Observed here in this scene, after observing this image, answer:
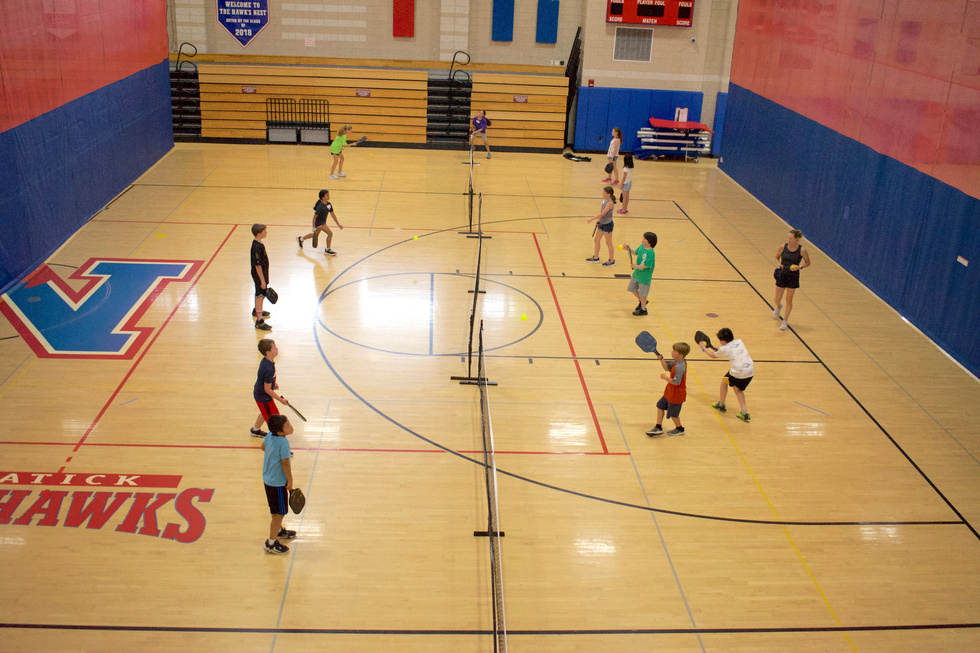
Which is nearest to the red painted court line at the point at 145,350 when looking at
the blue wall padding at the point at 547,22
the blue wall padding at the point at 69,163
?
the blue wall padding at the point at 69,163

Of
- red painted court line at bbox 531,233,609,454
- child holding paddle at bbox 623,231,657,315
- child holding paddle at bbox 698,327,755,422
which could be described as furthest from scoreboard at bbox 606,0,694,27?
child holding paddle at bbox 698,327,755,422

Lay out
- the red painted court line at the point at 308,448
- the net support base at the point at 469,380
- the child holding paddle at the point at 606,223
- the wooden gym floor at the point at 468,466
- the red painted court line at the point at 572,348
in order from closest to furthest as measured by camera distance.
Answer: the wooden gym floor at the point at 468,466, the red painted court line at the point at 308,448, the red painted court line at the point at 572,348, the net support base at the point at 469,380, the child holding paddle at the point at 606,223

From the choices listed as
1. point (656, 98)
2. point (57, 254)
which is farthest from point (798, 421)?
point (656, 98)

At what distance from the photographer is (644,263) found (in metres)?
14.0

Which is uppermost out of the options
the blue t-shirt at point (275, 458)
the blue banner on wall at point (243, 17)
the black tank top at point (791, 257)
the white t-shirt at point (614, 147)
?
the blue banner on wall at point (243, 17)

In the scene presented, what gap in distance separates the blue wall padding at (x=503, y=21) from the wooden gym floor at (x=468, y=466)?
1438cm

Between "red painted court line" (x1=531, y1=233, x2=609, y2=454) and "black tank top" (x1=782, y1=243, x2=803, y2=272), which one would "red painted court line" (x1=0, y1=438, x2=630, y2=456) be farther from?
"black tank top" (x1=782, y1=243, x2=803, y2=272)

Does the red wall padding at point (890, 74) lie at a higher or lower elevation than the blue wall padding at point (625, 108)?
higher

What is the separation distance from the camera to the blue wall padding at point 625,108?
27688 mm

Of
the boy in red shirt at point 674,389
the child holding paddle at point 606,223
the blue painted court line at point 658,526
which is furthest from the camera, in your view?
the child holding paddle at point 606,223

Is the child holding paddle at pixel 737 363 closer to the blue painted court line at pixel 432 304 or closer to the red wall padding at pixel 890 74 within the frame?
the blue painted court line at pixel 432 304

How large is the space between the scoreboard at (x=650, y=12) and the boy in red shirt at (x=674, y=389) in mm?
19532

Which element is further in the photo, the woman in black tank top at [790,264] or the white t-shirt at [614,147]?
the white t-shirt at [614,147]

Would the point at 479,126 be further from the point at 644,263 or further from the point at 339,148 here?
the point at 644,263
